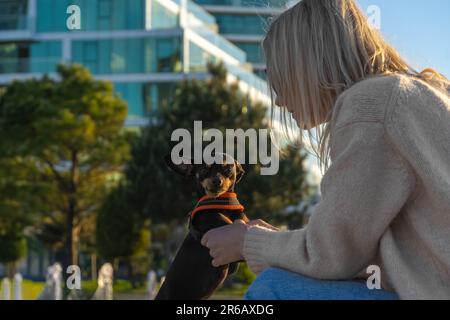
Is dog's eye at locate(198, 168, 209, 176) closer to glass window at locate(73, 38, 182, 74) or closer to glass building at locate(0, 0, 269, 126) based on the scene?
glass building at locate(0, 0, 269, 126)

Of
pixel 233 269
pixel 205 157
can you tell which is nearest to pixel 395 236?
pixel 233 269

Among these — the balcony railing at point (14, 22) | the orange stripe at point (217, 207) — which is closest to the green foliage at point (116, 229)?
the balcony railing at point (14, 22)

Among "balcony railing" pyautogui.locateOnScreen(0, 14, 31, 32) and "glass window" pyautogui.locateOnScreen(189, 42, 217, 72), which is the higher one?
"balcony railing" pyautogui.locateOnScreen(0, 14, 31, 32)

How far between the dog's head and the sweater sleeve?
1079 mm

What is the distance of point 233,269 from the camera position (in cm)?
314

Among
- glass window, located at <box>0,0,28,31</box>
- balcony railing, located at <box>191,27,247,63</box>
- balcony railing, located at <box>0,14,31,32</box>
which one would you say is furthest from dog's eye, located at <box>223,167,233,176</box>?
glass window, located at <box>0,0,28,31</box>

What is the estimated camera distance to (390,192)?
2.14 metres

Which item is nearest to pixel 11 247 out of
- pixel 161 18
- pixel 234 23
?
pixel 161 18

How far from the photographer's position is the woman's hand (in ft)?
8.19

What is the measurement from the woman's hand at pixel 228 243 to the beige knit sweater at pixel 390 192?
330 millimetres

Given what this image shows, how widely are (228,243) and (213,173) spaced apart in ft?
2.92

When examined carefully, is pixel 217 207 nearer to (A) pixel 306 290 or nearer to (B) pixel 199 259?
(B) pixel 199 259

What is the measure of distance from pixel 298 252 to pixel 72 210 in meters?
26.4

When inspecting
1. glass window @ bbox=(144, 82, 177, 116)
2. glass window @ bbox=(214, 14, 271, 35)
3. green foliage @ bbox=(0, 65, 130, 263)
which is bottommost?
green foliage @ bbox=(0, 65, 130, 263)
